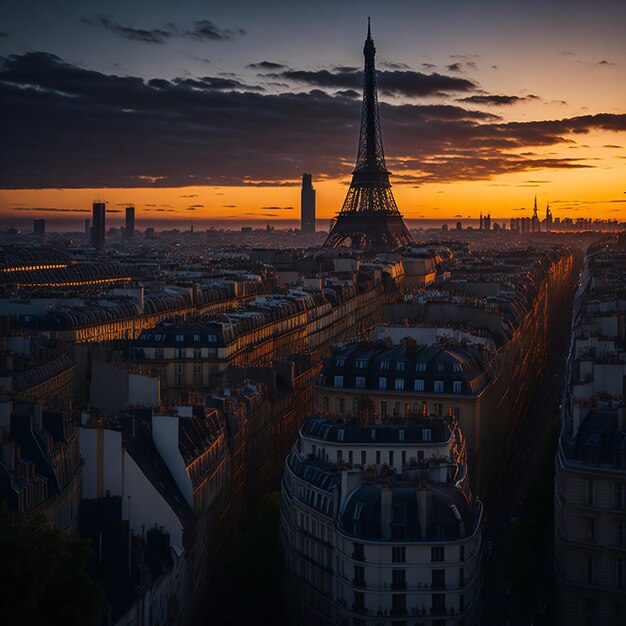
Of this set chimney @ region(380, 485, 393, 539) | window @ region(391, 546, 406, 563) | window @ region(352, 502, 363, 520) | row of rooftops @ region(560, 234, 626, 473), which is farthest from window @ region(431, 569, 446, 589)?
row of rooftops @ region(560, 234, 626, 473)

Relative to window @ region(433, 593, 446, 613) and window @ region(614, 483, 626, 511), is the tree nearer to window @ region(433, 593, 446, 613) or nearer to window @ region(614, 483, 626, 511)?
window @ region(433, 593, 446, 613)

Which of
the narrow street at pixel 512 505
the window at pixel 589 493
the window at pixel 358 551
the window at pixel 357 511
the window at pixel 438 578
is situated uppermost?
the window at pixel 589 493

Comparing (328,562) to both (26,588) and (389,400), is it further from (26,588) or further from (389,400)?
(389,400)

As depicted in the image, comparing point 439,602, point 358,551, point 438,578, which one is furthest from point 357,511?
point 439,602

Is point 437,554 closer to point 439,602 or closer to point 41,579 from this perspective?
point 439,602

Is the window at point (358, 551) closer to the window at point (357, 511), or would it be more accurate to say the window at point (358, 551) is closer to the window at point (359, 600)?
the window at point (357, 511)

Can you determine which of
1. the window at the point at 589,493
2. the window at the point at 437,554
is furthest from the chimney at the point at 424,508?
the window at the point at 589,493
